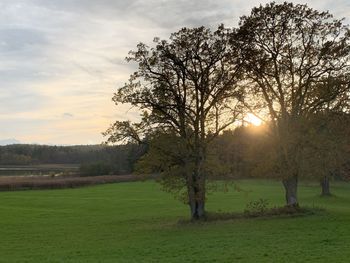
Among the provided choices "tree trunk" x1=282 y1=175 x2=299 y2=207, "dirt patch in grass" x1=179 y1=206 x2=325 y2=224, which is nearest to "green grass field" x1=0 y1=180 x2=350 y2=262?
"dirt patch in grass" x1=179 y1=206 x2=325 y2=224

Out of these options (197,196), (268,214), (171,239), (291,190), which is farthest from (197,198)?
(171,239)

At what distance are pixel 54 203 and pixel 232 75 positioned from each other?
34995 mm

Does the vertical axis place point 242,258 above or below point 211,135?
below

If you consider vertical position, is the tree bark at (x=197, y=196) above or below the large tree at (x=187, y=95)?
below

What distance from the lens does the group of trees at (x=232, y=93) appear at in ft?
105

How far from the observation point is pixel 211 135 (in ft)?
110

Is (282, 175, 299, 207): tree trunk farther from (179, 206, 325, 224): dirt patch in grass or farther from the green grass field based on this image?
the green grass field

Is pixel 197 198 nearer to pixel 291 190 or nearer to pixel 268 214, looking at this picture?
pixel 268 214

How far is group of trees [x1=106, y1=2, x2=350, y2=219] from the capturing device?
105 feet

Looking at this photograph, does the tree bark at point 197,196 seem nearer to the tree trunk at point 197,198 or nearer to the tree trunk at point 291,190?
the tree trunk at point 197,198

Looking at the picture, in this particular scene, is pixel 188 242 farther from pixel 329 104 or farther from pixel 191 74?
pixel 329 104

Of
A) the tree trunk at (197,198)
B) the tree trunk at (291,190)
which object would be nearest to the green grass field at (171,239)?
the tree trunk at (197,198)

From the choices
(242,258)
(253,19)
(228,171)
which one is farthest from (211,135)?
(242,258)

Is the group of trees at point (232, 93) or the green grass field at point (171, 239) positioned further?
the group of trees at point (232, 93)
